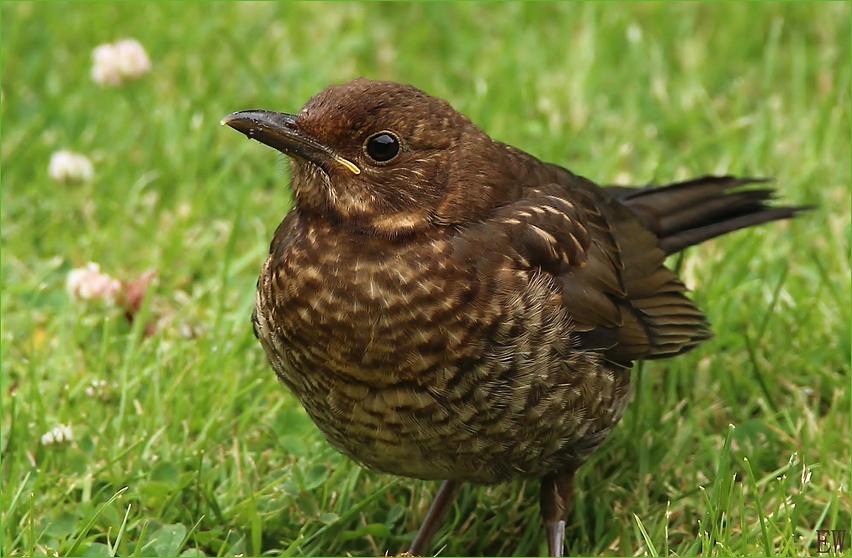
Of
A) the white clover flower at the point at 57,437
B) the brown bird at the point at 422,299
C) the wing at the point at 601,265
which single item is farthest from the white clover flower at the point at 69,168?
the wing at the point at 601,265

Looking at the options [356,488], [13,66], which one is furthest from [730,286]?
[13,66]

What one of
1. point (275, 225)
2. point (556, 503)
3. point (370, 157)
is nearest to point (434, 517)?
point (556, 503)

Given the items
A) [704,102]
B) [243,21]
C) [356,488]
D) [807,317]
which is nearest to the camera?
[356,488]

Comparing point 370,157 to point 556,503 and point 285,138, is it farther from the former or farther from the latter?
point 556,503

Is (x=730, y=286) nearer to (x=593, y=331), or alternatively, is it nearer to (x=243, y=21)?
(x=593, y=331)

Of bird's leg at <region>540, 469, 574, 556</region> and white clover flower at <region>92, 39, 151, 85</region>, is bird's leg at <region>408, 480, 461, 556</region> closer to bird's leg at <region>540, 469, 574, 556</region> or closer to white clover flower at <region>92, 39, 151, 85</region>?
bird's leg at <region>540, 469, 574, 556</region>

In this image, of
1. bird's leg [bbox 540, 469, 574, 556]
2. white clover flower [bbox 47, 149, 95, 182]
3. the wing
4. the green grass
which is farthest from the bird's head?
white clover flower [bbox 47, 149, 95, 182]

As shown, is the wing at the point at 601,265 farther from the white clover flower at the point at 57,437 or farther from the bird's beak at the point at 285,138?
the white clover flower at the point at 57,437
